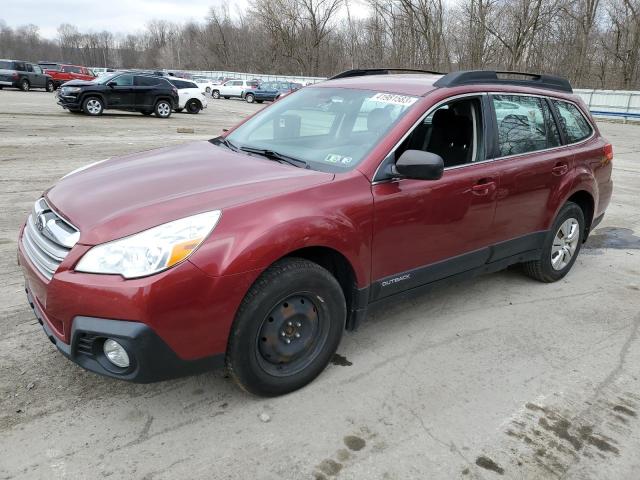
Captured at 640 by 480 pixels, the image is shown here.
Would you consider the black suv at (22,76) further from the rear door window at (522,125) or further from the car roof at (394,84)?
the rear door window at (522,125)

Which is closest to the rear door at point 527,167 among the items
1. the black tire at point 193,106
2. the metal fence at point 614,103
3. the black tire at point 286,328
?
the black tire at point 286,328

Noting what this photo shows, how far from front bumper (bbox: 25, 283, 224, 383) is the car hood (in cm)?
41

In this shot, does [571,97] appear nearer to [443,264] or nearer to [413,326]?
[443,264]

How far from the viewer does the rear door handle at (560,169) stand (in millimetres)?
4375

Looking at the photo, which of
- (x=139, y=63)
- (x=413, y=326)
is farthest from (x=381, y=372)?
(x=139, y=63)

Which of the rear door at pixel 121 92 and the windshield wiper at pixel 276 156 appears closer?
the windshield wiper at pixel 276 156

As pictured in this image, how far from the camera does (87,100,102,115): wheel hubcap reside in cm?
1891

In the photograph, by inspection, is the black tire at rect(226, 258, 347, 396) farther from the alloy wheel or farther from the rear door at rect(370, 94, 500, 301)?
the alloy wheel

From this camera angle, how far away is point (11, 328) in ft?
11.7

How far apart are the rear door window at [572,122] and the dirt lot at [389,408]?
155cm

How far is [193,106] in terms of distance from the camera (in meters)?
23.5

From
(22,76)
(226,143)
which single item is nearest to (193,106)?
(22,76)

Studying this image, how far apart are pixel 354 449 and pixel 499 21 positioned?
4453 cm

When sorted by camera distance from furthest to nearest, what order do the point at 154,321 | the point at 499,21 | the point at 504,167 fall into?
the point at 499,21 → the point at 504,167 → the point at 154,321
